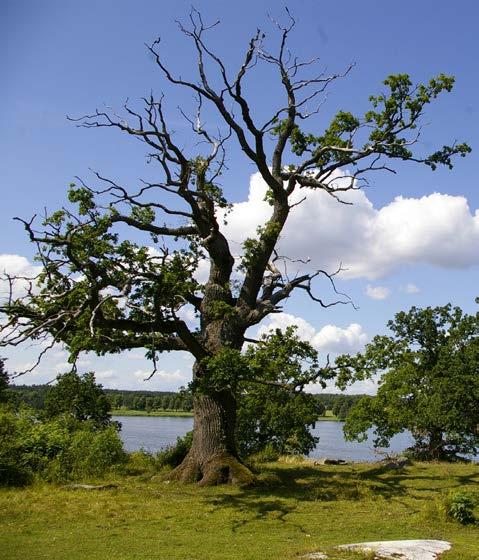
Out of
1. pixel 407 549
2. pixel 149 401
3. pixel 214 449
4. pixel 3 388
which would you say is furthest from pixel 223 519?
pixel 149 401

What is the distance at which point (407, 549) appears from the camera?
25.6 feet

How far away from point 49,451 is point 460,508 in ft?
38.4

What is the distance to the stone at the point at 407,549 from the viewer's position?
7512mm

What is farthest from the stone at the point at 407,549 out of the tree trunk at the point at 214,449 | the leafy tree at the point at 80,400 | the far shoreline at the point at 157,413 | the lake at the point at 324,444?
the far shoreline at the point at 157,413

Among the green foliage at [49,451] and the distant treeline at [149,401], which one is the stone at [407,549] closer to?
the green foliage at [49,451]

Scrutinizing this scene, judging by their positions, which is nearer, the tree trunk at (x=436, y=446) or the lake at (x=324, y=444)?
the tree trunk at (x=436, y=446)

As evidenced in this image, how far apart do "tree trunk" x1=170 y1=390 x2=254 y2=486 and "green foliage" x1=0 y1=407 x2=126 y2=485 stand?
251 cm

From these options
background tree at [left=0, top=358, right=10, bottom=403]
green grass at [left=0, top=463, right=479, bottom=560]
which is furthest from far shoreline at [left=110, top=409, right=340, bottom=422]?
green grass at [left=0, top=463, right=479, bottom=560]

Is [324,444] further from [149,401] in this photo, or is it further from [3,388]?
[149,401]

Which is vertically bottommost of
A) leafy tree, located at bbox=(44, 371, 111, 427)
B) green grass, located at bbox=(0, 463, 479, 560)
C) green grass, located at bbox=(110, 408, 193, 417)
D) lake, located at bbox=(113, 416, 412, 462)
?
lake, located at bbox=(113, 416, 412, 462)

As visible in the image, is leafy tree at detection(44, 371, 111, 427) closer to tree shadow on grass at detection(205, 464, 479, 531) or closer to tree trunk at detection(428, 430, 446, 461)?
tree trunk at detection(428, 430, 446, 461)

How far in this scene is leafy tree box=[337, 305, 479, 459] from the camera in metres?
29.9

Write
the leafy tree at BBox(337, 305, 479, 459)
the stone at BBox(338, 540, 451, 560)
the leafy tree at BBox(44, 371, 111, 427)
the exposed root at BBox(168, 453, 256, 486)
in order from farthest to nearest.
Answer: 1. the leafy tree at BBox(44, 371, 111, 427)
2. the leafy tree at BBox(337, 305, 479, 459)
3. the exposed root at BBox(168, 453, 256, 486)
4. the stone at BBox(338, 540, 451, 560)

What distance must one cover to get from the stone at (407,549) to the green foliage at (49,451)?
1046 centimetres
